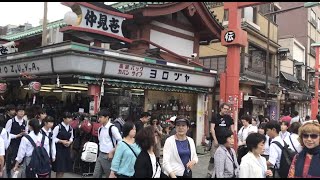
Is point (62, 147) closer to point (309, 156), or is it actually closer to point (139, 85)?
point (139, 85)

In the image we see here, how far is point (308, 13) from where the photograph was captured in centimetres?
3422

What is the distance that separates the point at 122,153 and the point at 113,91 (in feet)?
28.5

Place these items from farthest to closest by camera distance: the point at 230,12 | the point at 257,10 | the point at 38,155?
the point at 257,10 → the point at 230,12 → the point at 38,155

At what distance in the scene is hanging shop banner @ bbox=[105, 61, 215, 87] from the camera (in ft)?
37.6

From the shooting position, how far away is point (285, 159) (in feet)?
18.6

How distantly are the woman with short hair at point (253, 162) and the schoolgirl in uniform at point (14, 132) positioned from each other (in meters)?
5.45

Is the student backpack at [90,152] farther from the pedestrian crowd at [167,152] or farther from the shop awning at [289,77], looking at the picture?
the shop awning at [289,77]

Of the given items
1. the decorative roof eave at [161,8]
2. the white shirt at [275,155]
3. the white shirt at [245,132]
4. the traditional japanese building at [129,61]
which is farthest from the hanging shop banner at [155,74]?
the white shirt at [275,155]

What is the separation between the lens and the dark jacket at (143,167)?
4543mm

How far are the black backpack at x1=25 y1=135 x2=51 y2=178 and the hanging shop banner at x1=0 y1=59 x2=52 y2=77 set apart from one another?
575 cm

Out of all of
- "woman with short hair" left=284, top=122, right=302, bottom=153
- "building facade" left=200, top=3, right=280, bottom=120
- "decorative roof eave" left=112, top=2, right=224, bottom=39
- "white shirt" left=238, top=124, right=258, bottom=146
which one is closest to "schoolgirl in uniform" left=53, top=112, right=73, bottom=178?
"white shirt" left=238, top=124, right=258, bottom=146

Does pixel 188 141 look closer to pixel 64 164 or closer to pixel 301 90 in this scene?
pixel 64 164

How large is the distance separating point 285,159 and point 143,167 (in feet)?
8.65

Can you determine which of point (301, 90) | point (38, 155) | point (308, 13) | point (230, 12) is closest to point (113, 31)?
point (230, 12)
